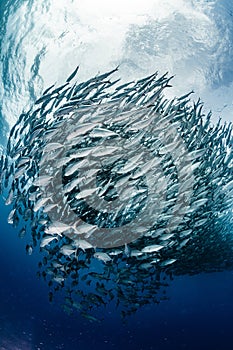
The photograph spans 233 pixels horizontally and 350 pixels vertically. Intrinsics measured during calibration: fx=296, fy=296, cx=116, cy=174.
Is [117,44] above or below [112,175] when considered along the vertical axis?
above

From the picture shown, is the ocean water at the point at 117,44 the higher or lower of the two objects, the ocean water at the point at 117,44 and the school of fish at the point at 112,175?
the higher

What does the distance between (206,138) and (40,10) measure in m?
6.56

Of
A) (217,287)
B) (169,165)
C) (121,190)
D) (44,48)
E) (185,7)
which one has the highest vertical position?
(185,7)

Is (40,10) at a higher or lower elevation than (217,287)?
higher

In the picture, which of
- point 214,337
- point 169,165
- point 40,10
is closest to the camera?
point 169,165

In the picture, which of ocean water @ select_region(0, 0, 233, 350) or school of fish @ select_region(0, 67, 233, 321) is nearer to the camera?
school of fish @ select_region(0, 67, 233, 321)

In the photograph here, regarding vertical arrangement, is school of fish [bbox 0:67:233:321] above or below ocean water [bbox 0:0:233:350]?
below

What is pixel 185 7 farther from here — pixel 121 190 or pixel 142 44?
pixel 121 190

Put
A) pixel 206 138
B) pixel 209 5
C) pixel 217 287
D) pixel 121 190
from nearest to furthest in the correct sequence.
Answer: pixel 121 190 → pixel 206 138 → pixel 209 5 → pixel 217 287

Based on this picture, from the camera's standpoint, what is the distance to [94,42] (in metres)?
10.1

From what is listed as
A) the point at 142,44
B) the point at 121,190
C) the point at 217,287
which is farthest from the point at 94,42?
the point at 217,287

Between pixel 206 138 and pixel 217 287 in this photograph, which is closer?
pixel 206 138

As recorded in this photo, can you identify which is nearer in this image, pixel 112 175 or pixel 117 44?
pixel 112 175

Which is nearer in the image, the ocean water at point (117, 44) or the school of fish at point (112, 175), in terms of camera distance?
the school of fish at point (112, 175)
